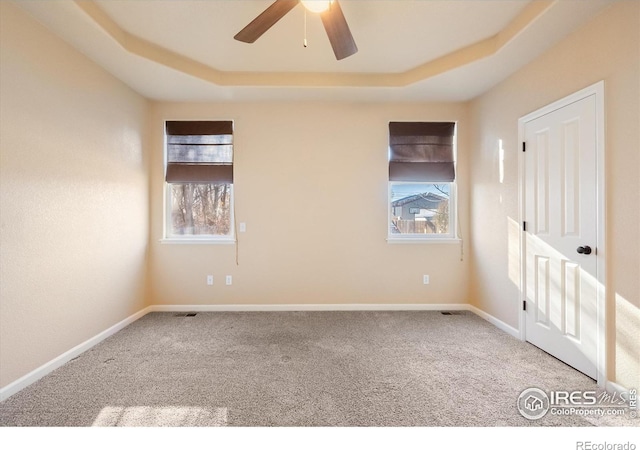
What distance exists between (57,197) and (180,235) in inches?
61.4

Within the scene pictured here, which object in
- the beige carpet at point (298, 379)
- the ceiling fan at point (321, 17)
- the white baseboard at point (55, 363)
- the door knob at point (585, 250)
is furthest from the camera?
the door knob at point (585, 250)

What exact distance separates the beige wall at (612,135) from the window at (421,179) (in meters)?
0.79

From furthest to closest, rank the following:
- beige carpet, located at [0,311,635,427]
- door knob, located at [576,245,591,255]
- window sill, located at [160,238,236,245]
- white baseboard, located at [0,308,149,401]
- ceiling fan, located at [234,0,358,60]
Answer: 1. window sill, located at [160,238,236,245]
2. door knob, located at [576,245,591,255]
3. white baseboard, located at [0,308,149,401]
4. ceiling fan, located at [234,0,358,60]
5. beige carpet, located at [0,311,635,427]

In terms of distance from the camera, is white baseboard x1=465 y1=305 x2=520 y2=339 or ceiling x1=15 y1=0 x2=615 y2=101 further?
white baseboard x1=465 y1=305 x2=520 y2=339

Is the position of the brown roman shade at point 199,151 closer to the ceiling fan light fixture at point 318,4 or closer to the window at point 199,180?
the window at point 199,180

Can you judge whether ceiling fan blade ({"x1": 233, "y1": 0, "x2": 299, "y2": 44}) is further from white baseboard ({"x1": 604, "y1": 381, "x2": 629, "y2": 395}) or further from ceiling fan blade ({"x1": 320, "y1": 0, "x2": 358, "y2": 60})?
white baseboard ({"x1": 604, "y1": 381, "x2": 629, "y2": 395})

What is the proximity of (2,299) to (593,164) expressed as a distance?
4.21m

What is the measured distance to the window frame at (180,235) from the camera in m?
3.85

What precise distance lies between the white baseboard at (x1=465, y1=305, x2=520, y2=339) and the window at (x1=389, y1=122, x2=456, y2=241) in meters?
0.95

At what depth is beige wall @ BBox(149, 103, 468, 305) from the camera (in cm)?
385

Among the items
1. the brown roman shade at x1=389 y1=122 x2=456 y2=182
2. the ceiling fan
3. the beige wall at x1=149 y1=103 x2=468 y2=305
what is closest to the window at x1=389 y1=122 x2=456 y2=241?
the brown roman shade at x1=389 y1=122 x2=456 y2=182

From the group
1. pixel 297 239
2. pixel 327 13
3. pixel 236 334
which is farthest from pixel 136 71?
pixel 236 334

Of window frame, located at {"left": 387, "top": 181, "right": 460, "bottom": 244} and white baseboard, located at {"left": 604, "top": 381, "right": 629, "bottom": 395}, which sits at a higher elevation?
window frame, located at {"left": 387, "top": 181, "right": 460, "bottom": 244}

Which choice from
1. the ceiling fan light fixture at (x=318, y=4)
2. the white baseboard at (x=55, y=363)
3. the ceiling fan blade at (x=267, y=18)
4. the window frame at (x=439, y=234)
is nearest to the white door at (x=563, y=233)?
the window frame at (x=439, y=234)
